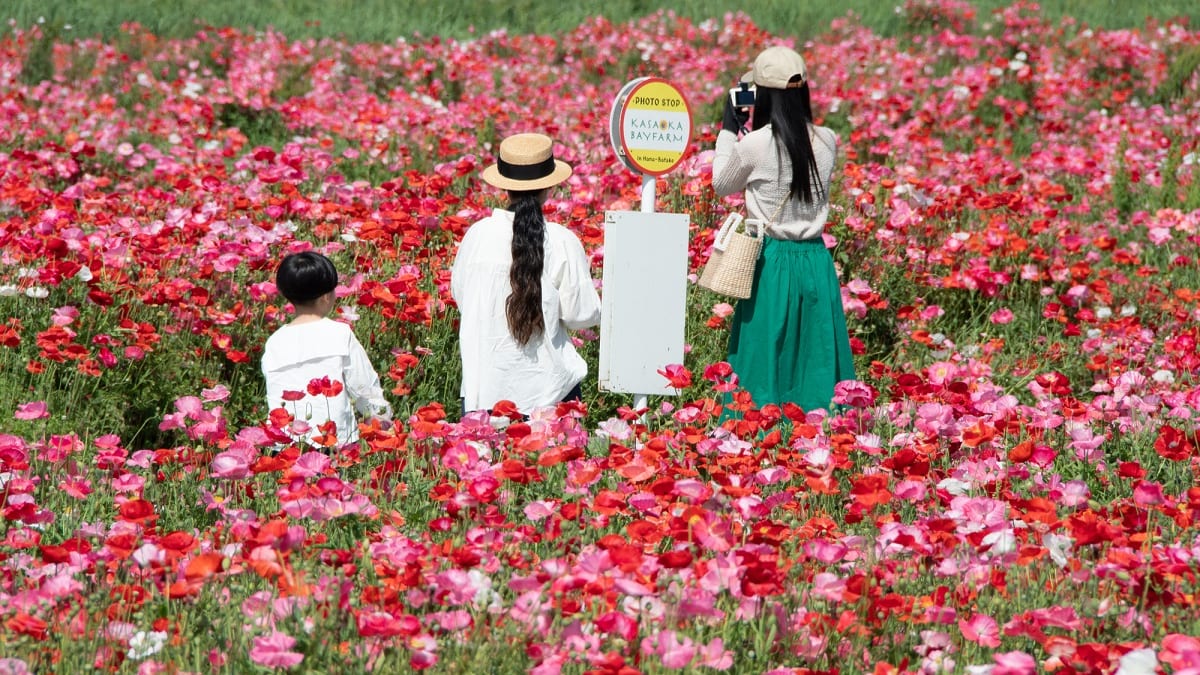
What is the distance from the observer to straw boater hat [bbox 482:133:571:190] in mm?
4074

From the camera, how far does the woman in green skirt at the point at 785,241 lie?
443 cm

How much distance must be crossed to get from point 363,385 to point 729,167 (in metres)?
1.41

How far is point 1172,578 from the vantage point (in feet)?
8.16

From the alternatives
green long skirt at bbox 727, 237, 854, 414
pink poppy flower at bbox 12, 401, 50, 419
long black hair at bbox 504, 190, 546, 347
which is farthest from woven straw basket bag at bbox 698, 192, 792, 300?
pink poppy flower at bbox 12, 401, 50, 419

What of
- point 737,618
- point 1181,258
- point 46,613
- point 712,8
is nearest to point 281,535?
point 46,613

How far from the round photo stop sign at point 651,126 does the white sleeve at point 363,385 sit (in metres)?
1.06

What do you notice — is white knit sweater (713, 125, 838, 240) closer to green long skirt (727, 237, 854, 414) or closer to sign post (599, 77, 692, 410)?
green long skirt (727, 237, 854, 414)

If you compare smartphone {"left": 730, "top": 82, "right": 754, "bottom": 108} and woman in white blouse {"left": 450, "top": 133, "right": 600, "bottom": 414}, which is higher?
smartphone {"left": 730, "top": 82, "right": 754, "bottom": 108}

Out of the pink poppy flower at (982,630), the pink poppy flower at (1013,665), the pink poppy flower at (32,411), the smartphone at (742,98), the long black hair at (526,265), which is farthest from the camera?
the smartphone at (742,98)

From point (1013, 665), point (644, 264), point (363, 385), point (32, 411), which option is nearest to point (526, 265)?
point (644, 264)

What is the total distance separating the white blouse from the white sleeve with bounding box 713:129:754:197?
63 cm

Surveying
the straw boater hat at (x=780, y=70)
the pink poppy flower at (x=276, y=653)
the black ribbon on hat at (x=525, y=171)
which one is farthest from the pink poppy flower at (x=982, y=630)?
the straw boater hat at (x=780, y=70)

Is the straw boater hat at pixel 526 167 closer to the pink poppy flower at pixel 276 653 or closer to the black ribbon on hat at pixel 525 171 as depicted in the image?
the black ribbon on hat at pixel 525 171

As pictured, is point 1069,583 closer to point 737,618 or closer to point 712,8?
point 737,618
